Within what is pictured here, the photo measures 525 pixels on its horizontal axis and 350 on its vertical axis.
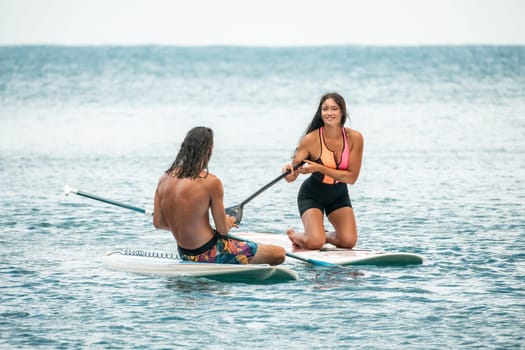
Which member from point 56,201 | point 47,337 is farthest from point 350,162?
point 56,201

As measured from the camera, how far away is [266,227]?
12742mm

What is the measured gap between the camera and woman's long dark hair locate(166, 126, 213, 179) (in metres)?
8.97

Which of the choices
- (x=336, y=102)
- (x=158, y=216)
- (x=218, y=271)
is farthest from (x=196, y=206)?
(x=336, y=102)

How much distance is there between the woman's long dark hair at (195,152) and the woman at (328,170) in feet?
4.33

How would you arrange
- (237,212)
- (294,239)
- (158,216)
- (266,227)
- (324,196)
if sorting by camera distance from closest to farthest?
(158,216)
(237,212)
(324,196)
(294,239)
(266,227)

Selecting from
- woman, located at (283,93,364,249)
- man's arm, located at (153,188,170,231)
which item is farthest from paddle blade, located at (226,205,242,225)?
man's arm, located at (153,188,170,231)

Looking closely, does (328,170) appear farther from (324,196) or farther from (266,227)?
(266,227)

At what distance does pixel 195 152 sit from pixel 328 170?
174 centimetres

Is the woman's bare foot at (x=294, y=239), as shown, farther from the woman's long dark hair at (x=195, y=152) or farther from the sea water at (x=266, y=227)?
the woman's long dark hair at (x=195, y=152)

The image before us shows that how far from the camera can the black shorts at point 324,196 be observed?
1053 centimetres

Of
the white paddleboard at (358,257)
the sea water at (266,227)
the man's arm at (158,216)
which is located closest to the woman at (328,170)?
the white paddleboard at (358,257)

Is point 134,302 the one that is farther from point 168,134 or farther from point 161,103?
point 161,103

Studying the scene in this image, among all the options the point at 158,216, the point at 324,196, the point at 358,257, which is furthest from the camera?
the point at 324,196

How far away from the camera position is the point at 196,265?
367 inches
